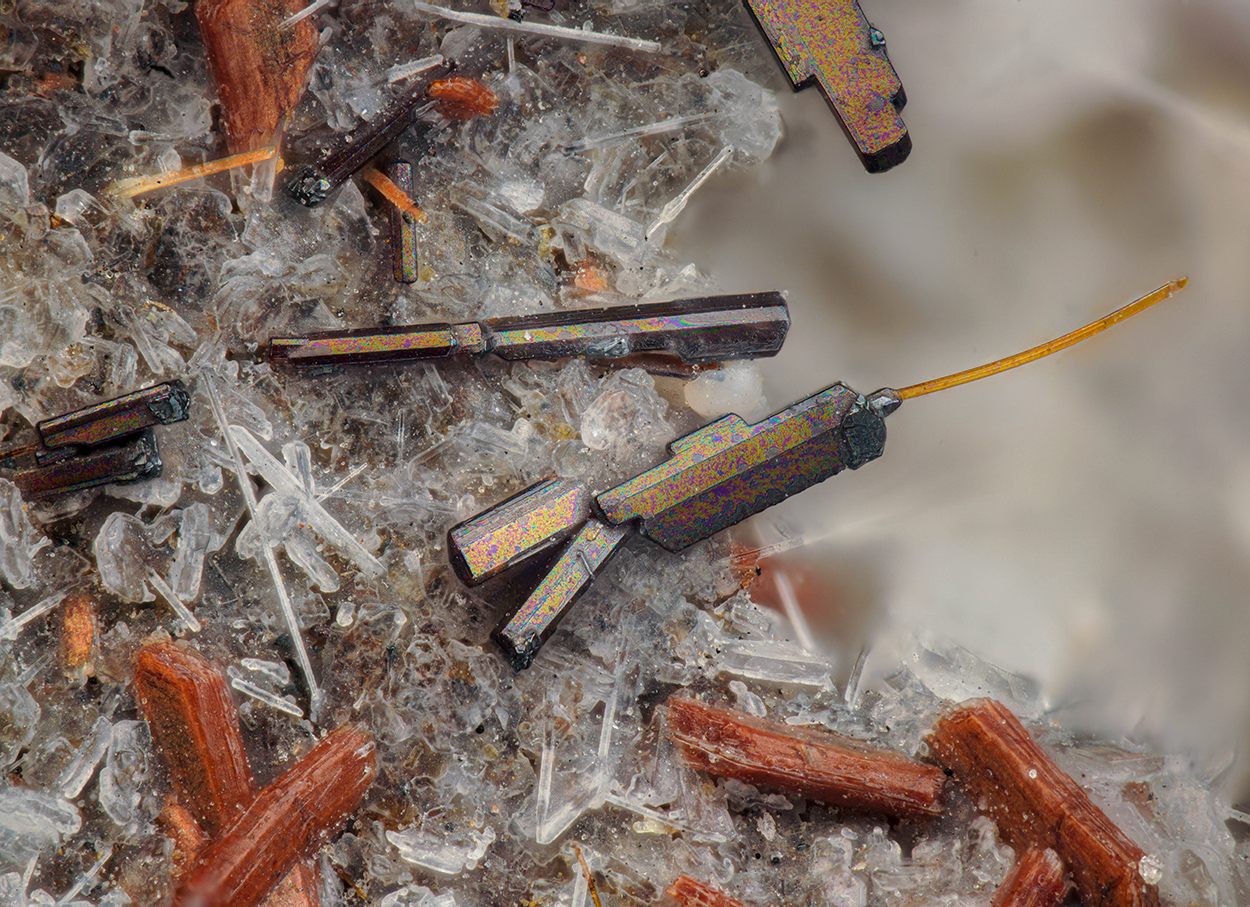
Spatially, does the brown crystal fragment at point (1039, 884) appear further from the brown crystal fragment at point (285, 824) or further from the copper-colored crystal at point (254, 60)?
the copper-colored crystal at point (254, 60)

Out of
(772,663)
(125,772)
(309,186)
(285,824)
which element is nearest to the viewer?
(285,824)

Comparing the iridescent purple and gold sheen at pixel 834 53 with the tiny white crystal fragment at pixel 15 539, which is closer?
the tiny white crystal fragment at pixel 15 539

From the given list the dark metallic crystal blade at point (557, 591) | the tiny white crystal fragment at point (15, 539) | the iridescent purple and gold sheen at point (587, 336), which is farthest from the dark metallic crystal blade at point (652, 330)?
the tiny white crystal fragment at point (15, 539)

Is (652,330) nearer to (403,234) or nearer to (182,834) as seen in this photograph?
(403,234)

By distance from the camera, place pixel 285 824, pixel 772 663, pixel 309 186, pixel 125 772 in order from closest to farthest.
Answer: pixel 285 824, pixel 125 772, pixel 309 186, pixel 772 663

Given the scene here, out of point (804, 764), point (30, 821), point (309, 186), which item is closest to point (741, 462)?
point (804, 764)

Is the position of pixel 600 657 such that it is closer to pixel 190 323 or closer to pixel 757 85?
pixel 190 323

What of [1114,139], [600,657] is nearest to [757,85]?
[1114,139]
